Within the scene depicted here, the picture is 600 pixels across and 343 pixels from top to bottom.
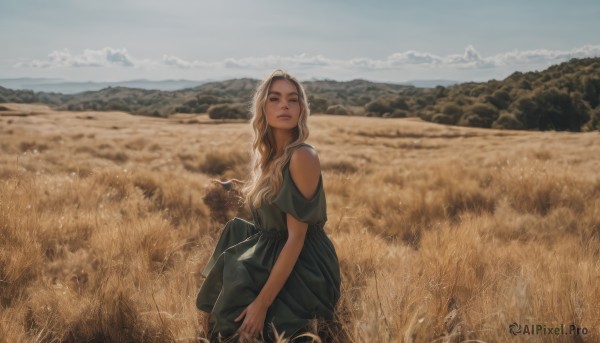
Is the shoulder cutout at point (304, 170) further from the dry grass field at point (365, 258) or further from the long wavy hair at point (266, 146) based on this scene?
the dry grass field at point (365, 258)

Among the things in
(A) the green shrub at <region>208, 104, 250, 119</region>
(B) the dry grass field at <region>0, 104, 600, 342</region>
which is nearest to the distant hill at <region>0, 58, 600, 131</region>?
(A) the green shrub at <region>208, 104, 250, 119</region>

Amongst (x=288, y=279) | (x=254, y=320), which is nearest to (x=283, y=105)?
(x=288, y=279)

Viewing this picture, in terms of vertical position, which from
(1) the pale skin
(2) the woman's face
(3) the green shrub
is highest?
(2) the woman's face

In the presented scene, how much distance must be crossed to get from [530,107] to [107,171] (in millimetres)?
56850

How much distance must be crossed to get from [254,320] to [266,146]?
1152mm

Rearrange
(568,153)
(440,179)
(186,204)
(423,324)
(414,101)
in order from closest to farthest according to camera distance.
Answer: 1. (423,324)
2. (186,204)
3. (440,179)
4. (568,153)
5. (414,101)

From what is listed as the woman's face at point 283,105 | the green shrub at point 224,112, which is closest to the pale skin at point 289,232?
the woman's face at point 283,105

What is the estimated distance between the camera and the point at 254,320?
239 centimetres

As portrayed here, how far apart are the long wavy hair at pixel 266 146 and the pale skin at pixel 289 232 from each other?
79mm

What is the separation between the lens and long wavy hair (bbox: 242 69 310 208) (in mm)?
2611

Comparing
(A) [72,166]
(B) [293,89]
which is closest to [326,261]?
(B) [293,89]

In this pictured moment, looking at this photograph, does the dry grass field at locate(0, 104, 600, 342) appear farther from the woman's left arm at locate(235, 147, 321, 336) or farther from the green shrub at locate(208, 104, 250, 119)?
the green shrub at locate(208, 104, 250, 119)

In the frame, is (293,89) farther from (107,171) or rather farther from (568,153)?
(568,153)

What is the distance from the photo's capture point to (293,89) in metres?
2.76
